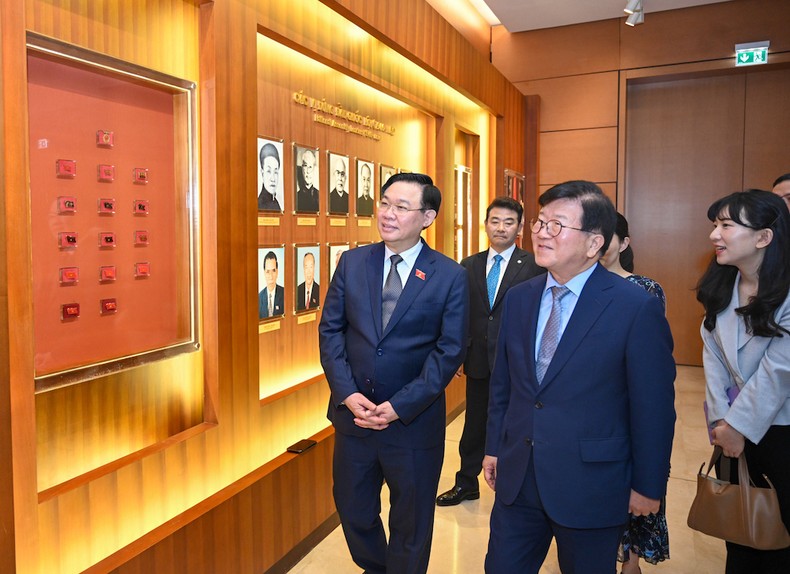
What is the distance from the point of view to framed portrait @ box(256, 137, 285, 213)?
3.05 meters

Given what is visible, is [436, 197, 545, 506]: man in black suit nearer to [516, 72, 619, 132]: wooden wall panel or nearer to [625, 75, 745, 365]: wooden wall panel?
[516, 72, 619, 132]: wooden wall panel

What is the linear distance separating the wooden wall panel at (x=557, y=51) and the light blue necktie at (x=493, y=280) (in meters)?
4.97

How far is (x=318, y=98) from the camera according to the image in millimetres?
3611

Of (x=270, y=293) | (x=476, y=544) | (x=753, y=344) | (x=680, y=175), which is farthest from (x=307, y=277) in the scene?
(x=680, y=175)

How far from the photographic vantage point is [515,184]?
7113 millimetres

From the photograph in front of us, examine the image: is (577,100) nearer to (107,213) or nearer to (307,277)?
(307,277)

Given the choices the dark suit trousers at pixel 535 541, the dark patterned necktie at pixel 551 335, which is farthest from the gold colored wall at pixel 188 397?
the dark patterned necktie at pixel 551 335

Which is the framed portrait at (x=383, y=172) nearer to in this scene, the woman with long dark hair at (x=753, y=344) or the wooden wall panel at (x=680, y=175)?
the woman with long dark hair at (x=753, y=344)

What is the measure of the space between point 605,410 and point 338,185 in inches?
99.9

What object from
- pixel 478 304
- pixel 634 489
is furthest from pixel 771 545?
pixel 478 304

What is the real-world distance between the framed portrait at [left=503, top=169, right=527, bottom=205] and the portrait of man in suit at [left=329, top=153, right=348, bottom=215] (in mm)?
3157

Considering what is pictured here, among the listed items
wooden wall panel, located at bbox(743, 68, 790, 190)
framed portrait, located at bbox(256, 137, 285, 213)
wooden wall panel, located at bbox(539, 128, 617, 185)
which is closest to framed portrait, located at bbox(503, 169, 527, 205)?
wooden wall panel, located at bbox(539, 128, 617, 185)

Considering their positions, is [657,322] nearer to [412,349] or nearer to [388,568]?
[412,349]

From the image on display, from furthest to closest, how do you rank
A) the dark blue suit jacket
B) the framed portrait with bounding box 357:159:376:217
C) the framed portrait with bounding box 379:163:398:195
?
the framed portrait with bounding box 379:163:398:195, the framed portrait with bounding box 357:159:376:217, the dark blue suit jacket
